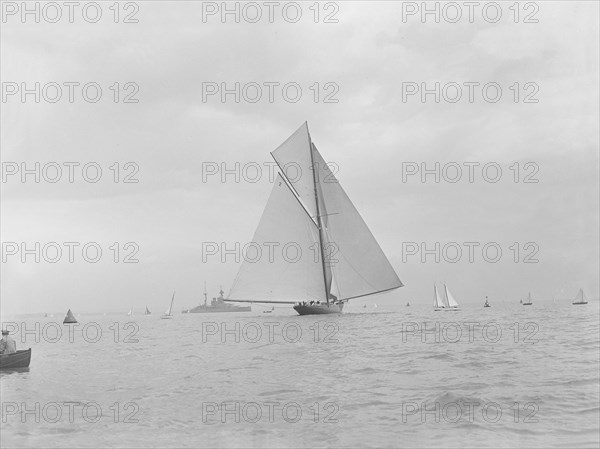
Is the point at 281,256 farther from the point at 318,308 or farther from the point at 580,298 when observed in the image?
the point at 580,298

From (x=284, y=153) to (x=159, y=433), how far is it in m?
50.8

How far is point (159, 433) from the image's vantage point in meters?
13.7

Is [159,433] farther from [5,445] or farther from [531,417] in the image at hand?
[531,417]

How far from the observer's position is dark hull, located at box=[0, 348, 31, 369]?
91.7 feet

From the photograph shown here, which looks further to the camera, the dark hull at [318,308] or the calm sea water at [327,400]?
the dark hull at [318,308]

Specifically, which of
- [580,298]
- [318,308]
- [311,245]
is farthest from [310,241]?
[580,298]

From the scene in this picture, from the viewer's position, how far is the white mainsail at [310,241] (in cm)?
5925

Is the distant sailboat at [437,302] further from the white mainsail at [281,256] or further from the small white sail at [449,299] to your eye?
the white mainsail at [281,256]

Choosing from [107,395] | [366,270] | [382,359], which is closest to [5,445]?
[107,395]

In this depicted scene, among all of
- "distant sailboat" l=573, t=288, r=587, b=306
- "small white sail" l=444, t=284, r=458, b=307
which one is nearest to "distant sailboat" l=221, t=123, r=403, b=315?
"small white sail" l=444, t=284, r=458, b=307

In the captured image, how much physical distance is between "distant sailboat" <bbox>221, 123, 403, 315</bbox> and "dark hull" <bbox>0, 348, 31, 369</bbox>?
97.5 ft

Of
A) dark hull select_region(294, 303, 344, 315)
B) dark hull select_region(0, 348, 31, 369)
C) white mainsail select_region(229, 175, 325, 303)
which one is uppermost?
white mainsail select_region(229, 175, 325, 303)

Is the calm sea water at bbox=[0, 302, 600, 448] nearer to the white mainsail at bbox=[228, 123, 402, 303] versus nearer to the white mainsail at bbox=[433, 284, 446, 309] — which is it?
the white mainsail at bbox=[228, 123, 402, 303]

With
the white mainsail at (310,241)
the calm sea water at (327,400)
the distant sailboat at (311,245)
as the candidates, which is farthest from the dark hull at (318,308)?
the calm sea water at (327,400)
